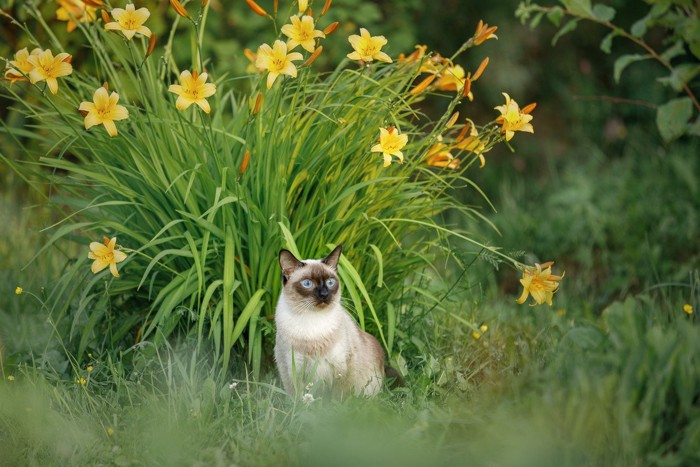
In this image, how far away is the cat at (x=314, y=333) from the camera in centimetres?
312

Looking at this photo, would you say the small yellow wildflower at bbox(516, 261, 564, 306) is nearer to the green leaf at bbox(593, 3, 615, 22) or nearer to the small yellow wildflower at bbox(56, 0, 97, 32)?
the green leaf at bbox(593, 3, 615, 22)

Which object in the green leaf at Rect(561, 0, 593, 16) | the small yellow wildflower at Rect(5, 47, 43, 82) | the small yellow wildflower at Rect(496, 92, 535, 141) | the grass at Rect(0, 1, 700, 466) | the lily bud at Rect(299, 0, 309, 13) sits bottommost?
the grass at Rect(0, 1, 700, 466)

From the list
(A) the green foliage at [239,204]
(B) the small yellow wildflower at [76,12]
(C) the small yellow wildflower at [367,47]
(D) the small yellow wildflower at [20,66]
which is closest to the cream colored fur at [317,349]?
(A) the green foliage at [239,204]

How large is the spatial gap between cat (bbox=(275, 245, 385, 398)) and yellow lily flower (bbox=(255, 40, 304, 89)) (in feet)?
2.05

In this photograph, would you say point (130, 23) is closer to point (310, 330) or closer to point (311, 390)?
point (310, 330)

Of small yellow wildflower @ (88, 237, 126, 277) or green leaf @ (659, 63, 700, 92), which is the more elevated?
green leaf @ (659, 63, 700, 92)

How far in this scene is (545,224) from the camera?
5570mm

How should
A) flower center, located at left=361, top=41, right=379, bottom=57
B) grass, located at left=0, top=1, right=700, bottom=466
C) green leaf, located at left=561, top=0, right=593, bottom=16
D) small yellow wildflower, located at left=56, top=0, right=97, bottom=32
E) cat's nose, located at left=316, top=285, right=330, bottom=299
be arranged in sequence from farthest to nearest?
green leaf, located at left=561, top=0, right=593, bottom=16, small yellow wildflower, located at left=56, top=0, right=97, bottom=32, flower center, located at left=361, top=41, right=379, bottom=57, cat's nose, located at left=316, top=285, right=330, bottom=299, grass, located at left=0, top=1, right=700, bottom=466

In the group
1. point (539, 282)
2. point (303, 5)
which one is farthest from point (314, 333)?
point (303, 5)

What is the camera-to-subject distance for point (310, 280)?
3.11m

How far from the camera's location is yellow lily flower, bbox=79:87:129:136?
10.0ft

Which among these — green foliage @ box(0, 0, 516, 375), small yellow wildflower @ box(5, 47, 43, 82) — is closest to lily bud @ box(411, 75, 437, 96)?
green foliage @ box(0, 0, 516, 375)

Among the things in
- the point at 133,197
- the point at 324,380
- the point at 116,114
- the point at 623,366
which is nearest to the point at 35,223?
the point at 133,197

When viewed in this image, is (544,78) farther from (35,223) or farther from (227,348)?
(227,348)
